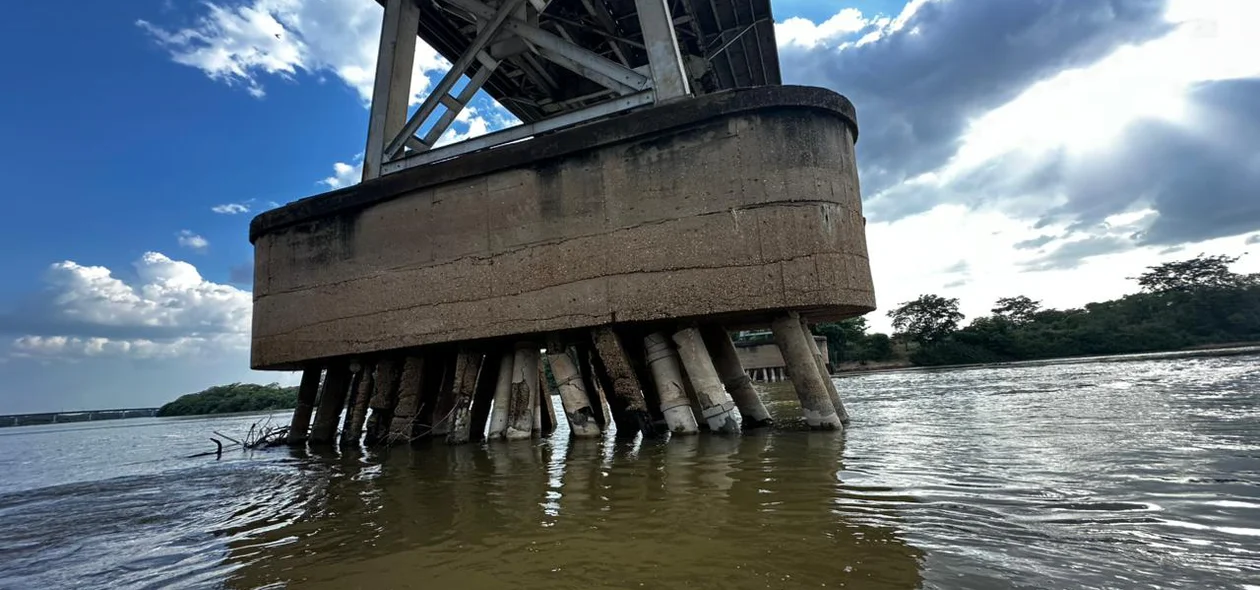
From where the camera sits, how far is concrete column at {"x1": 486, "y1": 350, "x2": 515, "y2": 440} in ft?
26.0

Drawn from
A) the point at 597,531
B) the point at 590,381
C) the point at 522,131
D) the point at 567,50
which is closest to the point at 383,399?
the point at 590,381

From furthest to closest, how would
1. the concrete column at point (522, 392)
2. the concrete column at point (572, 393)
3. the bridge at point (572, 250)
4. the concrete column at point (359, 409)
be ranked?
the concrete column at point (359, 409)
the concrete column at point (522, 392)
the concrete column at point (572, 393)
the bridge at point (572, 250)

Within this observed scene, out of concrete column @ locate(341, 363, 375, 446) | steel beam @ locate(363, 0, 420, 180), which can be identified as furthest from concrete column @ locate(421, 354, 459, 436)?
steel beam @ locate(363, 0, 420, 180)

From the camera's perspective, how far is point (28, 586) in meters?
2.74

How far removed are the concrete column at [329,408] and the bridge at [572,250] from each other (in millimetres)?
37

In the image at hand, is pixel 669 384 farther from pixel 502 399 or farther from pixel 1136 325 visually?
pixel 1136 325

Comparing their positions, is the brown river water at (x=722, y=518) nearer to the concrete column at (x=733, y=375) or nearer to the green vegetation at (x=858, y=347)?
the concrete column at (x=733, y=375)

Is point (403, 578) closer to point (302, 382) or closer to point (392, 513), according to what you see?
point (392, 513)

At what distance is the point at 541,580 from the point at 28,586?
2563 mm

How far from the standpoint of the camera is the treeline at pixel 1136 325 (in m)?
41.7

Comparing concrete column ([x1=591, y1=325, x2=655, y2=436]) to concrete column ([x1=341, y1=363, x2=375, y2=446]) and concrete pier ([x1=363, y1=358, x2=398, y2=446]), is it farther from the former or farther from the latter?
concrete column ([x1=341, y1=363, x2=375, y2=446])

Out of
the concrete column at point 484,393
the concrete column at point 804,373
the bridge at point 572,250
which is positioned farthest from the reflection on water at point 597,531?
the concrete column at point 484,393

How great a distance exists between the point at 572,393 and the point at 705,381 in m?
1.73

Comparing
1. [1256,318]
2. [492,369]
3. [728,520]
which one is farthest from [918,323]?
[728,520]
